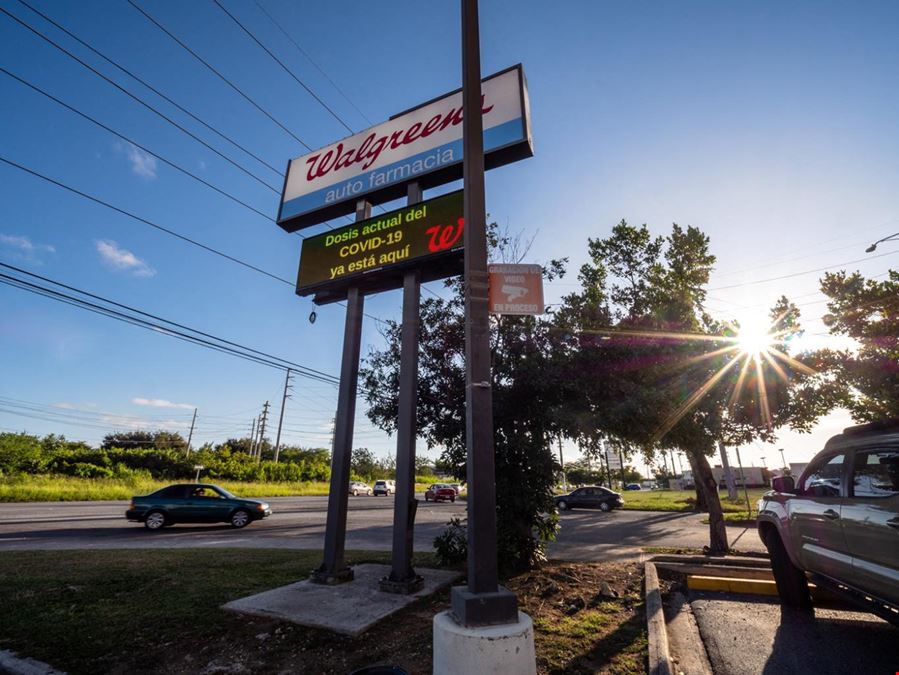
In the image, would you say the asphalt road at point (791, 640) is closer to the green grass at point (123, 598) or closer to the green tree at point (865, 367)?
the green grass at point (123, 598)

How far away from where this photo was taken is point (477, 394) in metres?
3.19

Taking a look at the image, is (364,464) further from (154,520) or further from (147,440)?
(154,520)

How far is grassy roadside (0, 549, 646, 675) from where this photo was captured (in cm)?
375

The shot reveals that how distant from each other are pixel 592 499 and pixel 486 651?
30.7 metres

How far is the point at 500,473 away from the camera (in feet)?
24.8

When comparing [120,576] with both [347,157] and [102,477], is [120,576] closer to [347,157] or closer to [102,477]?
[347,157]

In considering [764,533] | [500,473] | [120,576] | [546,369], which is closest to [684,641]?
[764,533]

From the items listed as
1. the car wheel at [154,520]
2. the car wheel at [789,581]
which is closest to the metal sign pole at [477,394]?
the car wheel at [789,581]

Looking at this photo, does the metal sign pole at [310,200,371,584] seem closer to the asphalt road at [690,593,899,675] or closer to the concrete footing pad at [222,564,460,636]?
the concrete footing pad at [222,564,460,636]

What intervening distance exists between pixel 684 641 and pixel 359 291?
20.5 feet

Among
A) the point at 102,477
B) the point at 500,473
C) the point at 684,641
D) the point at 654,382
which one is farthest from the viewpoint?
the point at 102,477

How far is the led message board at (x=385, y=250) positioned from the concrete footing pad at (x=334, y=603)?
453 cm

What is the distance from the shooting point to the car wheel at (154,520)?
1529cm

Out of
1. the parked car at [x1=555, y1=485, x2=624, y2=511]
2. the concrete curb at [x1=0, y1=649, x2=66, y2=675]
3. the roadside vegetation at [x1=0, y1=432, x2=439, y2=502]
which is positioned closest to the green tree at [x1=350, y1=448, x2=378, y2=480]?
the roadside vegetation at [x1=0, y1=432, x2=439, y2=502]
